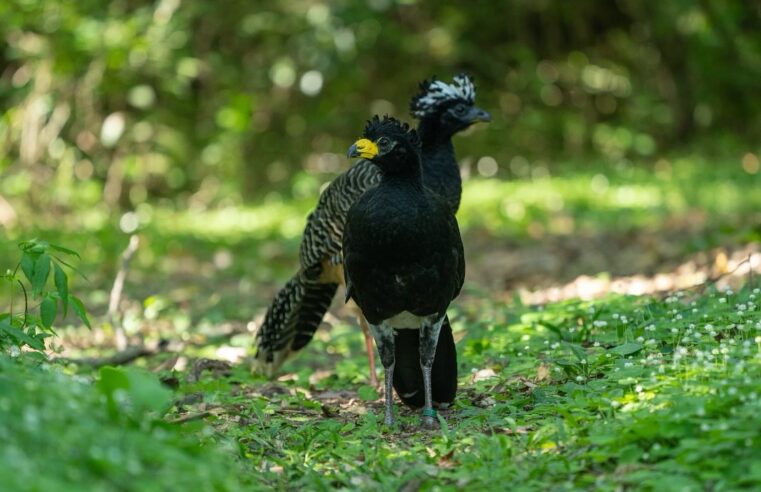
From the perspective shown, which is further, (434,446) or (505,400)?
→ (505,400)

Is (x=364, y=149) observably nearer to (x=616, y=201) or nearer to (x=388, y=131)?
(x=388, y=131)

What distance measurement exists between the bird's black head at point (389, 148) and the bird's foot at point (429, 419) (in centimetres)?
122

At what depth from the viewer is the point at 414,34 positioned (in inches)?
728

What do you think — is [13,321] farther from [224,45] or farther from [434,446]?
[224,45]

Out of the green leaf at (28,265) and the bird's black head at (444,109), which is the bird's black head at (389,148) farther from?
the bird's black head at (444,109)

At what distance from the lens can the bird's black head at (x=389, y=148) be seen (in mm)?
5363

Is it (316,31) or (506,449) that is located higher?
(316,31)

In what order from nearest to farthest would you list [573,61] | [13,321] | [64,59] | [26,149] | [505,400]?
[13,321] → [505,400] → [64,59] → [26,149] → [573,61]

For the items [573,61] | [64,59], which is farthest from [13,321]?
[573,61]

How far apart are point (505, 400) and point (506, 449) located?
1.10 m

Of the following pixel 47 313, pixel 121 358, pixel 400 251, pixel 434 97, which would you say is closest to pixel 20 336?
pixel 47 313

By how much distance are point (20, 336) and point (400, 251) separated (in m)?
1.82

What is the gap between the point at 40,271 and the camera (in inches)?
186

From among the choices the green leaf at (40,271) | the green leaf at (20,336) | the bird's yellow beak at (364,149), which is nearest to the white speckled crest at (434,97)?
the bird's yellow beak at (364,149)
